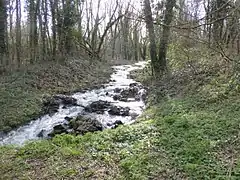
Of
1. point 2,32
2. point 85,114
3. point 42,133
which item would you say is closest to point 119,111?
point 85,114

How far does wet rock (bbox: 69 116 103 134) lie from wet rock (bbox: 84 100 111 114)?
2014 millimetres

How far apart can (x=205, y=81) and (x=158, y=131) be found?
164 inches

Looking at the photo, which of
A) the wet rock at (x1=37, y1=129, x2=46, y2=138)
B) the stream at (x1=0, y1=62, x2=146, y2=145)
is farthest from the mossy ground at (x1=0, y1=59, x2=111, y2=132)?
the wet rock at (x1=37, y1=129, x2=46, y2=138)

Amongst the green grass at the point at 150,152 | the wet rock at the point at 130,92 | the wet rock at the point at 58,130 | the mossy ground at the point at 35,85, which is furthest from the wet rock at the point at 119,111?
the green grass at the point at 150,152

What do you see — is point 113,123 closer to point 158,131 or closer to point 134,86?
point 158,131

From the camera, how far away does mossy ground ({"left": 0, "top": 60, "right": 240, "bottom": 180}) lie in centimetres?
596

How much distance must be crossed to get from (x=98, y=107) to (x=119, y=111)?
4.02ft

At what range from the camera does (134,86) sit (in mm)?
18297

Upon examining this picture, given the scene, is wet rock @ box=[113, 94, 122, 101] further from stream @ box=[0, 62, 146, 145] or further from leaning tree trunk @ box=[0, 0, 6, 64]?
leaning tree trunk @ box=[0, 0, 6, 64]

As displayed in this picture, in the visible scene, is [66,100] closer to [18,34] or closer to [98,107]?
[98,107]

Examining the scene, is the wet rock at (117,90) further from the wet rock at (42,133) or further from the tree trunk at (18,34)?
the wet rock at (42,133)

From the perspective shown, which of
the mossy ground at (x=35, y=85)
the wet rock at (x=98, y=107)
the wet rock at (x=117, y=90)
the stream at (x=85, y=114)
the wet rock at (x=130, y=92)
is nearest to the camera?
the stream at (x=85, y=114)

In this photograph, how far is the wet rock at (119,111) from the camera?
1267cm

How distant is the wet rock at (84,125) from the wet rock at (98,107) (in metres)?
2.01
